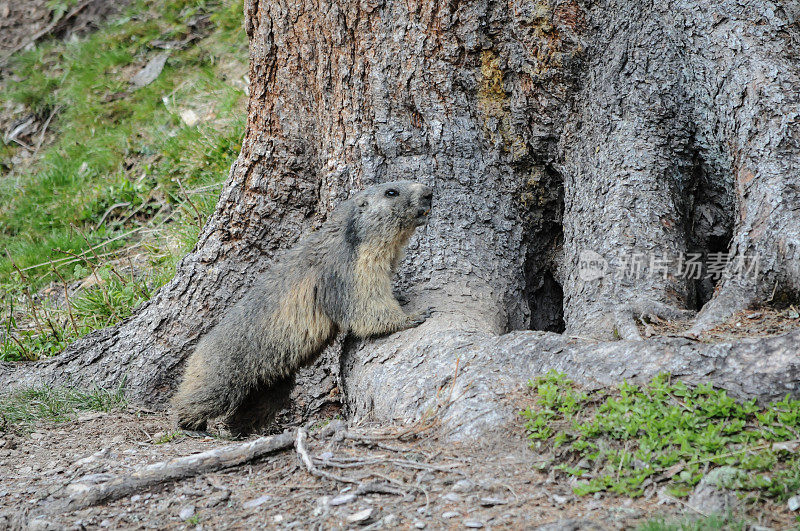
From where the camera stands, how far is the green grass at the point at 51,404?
581 centimetres

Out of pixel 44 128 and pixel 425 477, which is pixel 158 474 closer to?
pixel 425 477

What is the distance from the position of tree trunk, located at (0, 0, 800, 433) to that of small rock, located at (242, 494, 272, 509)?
110 centimetres

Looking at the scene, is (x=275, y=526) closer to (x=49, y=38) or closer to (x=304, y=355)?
(x=304, y=355)

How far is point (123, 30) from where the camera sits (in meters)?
11.1

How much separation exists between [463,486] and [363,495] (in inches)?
20.3

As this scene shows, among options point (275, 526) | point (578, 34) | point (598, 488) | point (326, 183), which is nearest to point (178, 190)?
point (326, 183)

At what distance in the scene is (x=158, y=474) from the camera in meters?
4.08

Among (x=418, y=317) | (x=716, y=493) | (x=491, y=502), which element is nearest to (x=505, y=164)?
(x=418, y=317)

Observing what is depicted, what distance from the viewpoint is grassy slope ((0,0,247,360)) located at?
25.7 feet

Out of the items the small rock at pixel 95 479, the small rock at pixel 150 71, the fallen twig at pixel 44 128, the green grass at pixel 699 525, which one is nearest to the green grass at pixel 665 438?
the green grass at pixel 699 525

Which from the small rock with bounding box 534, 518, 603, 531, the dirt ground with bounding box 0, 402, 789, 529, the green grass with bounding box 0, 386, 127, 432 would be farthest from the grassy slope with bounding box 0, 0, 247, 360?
the small rock with bounding box 534, 518, 603, 531

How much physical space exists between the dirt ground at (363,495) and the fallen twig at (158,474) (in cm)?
5

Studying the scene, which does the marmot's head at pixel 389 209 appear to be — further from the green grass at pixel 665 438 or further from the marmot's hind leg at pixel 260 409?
the green grass at pixel 665 438

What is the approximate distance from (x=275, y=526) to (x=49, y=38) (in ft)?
35.4
